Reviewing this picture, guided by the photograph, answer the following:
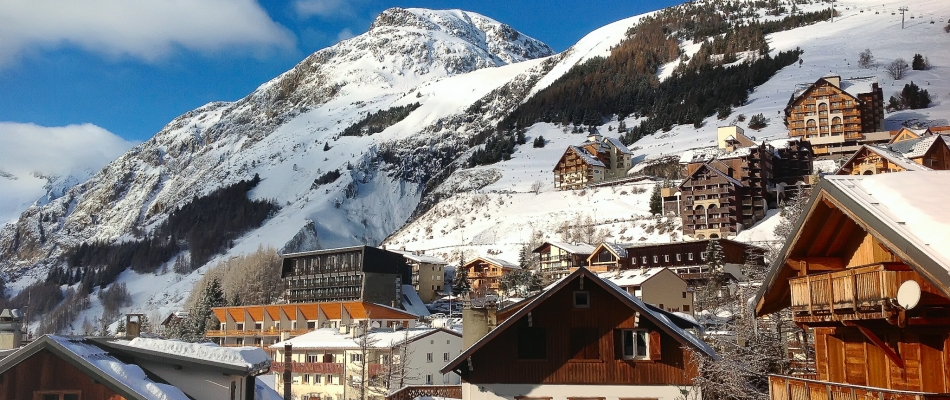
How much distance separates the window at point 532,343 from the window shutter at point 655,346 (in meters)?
3.62

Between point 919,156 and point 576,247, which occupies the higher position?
point 919,156

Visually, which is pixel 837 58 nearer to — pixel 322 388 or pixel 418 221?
pixel 418 221

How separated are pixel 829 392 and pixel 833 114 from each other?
119603mm

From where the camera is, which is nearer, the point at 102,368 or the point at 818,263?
the point at 818,263

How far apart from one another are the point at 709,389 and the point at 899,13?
182771mm

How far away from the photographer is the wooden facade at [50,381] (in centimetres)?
1888

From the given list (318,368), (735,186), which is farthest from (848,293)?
(735,186)

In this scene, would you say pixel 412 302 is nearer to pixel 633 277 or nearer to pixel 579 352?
pixel 633 277

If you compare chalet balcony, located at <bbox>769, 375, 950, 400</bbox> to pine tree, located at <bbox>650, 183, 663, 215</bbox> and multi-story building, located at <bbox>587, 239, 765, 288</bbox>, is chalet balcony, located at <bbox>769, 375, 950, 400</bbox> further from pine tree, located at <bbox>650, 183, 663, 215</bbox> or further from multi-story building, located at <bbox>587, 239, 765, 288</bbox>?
pine tree, located at <bbox>650, 183, 663, 215</bbox>

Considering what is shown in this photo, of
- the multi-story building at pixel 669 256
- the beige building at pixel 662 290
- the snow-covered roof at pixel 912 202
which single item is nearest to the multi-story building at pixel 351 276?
the multi-story building at pixel 669 256

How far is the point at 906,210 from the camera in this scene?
36.7ft

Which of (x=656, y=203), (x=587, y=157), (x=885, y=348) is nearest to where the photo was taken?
(x=885, y=348)

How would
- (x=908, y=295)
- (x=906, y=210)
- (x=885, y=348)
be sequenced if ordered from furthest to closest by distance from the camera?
(x=885, y=348)
(x=906, y=210)
(x=908, y=295)

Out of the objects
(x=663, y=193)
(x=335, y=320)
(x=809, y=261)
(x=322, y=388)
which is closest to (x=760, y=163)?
(x=663, y=193)
